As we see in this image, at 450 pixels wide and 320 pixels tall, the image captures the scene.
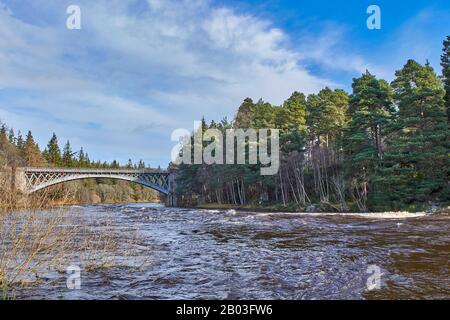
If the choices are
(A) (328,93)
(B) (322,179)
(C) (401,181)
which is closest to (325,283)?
(C) (401,181)

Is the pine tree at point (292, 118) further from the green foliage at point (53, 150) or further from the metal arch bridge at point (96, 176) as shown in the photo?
the green foliage at point (53, 150)

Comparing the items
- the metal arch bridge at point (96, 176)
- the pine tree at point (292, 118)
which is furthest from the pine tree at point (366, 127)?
the metal arch bridge at point (96, 176)

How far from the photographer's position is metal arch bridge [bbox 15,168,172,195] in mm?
64812

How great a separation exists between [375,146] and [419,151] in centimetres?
576

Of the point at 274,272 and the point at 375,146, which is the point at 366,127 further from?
the point at 274,272

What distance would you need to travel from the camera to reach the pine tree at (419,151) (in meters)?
32.3

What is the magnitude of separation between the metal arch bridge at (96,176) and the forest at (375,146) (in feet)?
94.5

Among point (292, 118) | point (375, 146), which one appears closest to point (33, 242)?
point (375, 146)

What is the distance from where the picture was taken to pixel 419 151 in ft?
111

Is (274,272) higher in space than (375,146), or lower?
lower

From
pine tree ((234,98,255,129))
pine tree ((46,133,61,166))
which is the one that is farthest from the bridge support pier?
pine tree ((46,133,61,166))

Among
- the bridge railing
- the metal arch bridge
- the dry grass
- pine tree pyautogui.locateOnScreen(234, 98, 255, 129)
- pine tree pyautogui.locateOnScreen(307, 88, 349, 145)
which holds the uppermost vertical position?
pine tree pyautogui.locateOnScreen(234, 98, 255, 129)

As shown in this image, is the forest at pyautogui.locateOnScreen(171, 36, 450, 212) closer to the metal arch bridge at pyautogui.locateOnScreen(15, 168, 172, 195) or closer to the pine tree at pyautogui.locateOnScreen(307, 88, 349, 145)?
the pine tree at pyautogui.locateOnScreen(307, 88, 349, 145)
